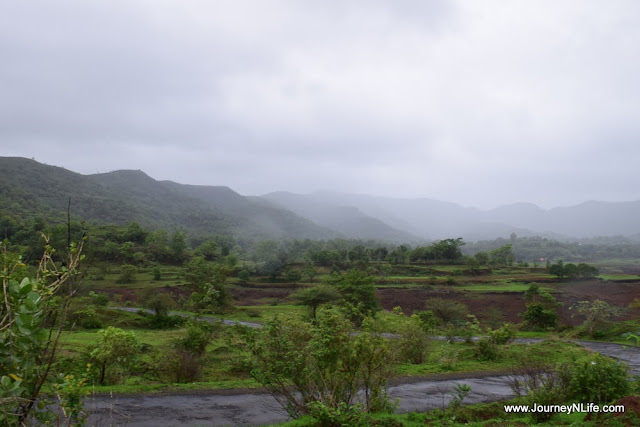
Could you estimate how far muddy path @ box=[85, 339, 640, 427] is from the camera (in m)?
12.2

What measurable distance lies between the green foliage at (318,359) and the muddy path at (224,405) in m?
3.29

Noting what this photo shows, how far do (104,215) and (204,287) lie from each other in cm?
12328

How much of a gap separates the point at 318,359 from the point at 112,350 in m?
11.0

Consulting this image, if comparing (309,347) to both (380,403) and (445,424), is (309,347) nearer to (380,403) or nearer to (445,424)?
(380,403)

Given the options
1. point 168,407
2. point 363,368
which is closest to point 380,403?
point 363,368

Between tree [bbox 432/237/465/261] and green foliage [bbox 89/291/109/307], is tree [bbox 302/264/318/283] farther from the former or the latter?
green foliage [bbox 89/291/109/307]

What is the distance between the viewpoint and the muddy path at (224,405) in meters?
12.2

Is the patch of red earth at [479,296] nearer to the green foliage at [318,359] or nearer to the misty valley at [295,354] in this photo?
the misty valley at [295,354]

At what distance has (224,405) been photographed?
14055 millimetres

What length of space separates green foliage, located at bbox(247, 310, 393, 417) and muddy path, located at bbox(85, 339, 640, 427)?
3292 millimetres

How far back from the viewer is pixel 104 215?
14125 centimetres

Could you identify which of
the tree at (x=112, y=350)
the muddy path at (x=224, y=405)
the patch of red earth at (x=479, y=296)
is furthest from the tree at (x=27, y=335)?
the patch of red earth at (x=479, y=296)

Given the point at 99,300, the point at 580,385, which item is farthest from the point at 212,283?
the point at 580,385

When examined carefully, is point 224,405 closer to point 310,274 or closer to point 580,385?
point 580,385
